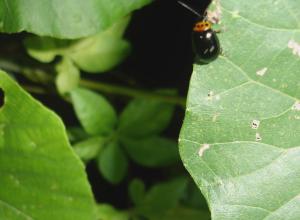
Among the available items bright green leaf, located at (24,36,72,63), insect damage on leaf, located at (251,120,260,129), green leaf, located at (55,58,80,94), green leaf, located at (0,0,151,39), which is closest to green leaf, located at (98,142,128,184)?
green leaf, located at (55,58,80,94)

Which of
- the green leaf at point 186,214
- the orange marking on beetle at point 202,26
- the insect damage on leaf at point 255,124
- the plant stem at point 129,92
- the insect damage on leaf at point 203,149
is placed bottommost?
the green leaf at point 186,214

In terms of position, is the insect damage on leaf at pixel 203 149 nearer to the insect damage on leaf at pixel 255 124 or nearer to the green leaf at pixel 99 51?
the insect damage on leaf at pixel 255 124

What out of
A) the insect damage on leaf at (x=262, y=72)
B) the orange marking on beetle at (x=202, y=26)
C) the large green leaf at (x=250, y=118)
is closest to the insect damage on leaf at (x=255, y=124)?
the large green leaf at (x=250, y=118)

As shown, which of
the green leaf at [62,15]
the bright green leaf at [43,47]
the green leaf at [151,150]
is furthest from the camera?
the green leaf at [151,150]

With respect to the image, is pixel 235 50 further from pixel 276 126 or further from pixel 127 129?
pixel 127 129

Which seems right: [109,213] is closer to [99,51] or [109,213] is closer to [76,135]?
[76,135]

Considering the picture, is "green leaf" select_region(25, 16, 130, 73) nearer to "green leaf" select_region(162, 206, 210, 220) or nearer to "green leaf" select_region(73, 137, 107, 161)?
"green leaf" select_region(73, 137, 107, 161)
